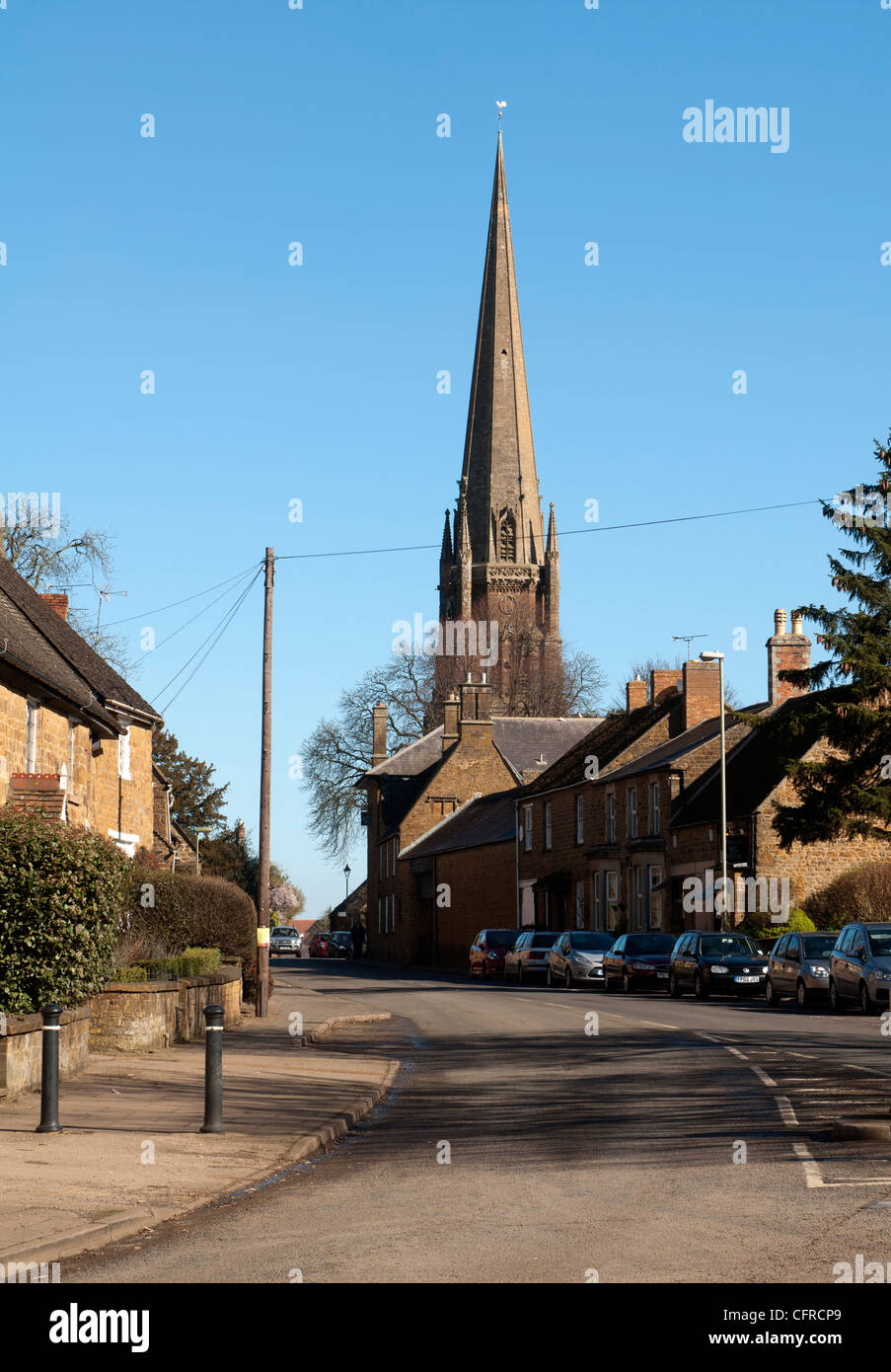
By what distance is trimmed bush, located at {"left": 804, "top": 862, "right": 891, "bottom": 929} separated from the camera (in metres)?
37.4

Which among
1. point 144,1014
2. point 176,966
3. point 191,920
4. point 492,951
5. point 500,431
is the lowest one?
point 492,951

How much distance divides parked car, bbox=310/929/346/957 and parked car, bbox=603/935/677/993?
4573 centimetres

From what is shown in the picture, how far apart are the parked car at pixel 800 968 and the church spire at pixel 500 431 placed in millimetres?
86459

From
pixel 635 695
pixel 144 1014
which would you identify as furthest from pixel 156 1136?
pixel 635 695

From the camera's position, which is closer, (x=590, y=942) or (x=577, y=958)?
(x=577, y=958)

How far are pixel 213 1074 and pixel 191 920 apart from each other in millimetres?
14495

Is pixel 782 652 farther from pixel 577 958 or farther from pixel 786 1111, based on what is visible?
pixel 786 1111

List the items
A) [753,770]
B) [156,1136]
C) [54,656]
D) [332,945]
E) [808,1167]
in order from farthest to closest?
1. [332,945]
2. [753,770]
3. [54,656]
4. [156,1136]
5. [808,1167]

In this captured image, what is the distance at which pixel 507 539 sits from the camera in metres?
116

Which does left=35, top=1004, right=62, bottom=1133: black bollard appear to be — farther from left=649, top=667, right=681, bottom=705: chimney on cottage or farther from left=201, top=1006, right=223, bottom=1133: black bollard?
left=649, top=667, right=681, bottom=705: chimney on cottage

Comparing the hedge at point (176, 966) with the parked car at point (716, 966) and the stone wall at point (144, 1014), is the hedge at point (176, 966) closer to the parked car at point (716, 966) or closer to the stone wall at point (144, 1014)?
the stone wall at point (144, 1014)
